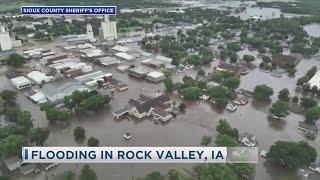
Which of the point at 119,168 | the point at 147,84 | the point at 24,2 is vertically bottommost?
the point at 119,168

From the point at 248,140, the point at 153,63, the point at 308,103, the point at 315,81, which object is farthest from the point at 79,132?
the point at 315,81

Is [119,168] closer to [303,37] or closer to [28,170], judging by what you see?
[28,170]

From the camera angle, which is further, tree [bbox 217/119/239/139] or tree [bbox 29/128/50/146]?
tree [bbox 217/119/239/139]

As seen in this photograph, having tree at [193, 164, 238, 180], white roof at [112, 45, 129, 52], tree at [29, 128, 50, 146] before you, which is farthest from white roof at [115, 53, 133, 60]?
tree at [193, 164, 238, 180]

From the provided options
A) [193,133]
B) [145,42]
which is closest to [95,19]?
[145,42]

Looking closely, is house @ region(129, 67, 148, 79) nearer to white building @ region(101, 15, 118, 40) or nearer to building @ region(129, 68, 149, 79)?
building @ region(129, 68, 149, 79)

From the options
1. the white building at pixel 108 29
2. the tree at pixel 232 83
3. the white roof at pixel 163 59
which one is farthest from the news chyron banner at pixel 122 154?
the white building at pixel 108 29
